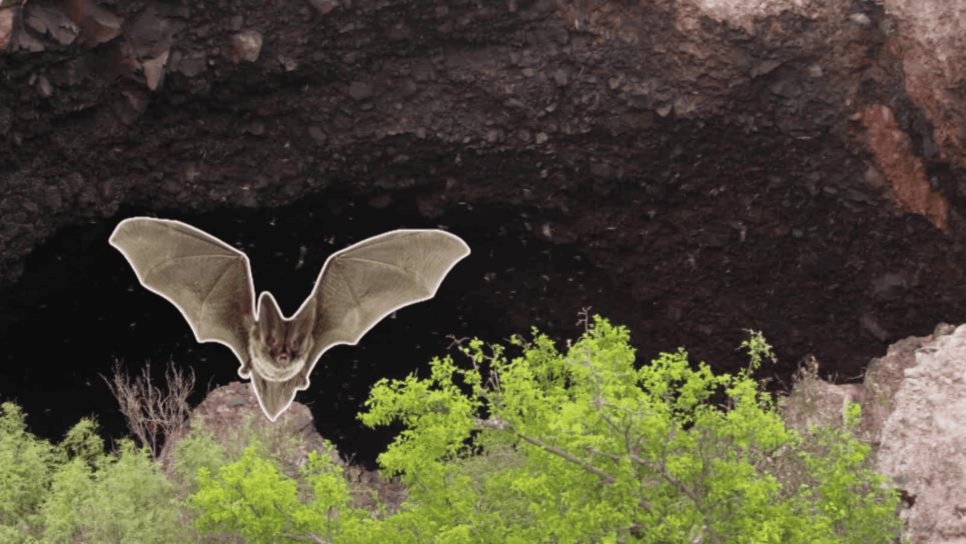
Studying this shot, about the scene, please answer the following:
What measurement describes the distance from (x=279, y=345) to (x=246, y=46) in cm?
304

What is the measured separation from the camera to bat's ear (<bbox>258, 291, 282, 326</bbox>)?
43.2 ft

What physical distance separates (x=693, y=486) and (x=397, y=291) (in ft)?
14.2

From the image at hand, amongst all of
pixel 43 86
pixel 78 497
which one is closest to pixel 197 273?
pixel 78 497

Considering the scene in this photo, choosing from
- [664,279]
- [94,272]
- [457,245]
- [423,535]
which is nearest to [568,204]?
[664,279]

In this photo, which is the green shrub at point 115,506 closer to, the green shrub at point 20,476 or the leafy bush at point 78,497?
the leafy bush at point 78,497

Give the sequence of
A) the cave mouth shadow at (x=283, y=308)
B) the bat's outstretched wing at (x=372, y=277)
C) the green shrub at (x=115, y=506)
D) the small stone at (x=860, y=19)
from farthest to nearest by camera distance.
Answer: the cave mouth shadow at (x=283, y=308) < the small stone at (x=860, y=19) < the bat's outstretched wing at (x=372, y=277) < the green shrub at (x=115, y=506)

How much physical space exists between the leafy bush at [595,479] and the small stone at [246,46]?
15.3ft

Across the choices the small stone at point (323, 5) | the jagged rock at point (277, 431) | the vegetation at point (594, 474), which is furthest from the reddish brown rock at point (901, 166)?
the jagged rock at point (277, 431)

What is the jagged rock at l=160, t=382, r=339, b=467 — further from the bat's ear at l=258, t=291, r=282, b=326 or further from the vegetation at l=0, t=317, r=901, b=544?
the vegetation at l=0, t=317, r=901, b=544

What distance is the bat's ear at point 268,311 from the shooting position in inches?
519

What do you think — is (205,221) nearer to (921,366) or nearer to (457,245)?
(457,245)

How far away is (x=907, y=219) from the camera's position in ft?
51.7

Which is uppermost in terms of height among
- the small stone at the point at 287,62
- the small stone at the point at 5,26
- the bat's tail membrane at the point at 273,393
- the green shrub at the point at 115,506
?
the small stone at the point at 5,26

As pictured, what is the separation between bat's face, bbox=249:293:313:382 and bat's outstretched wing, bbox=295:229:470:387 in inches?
6.3
